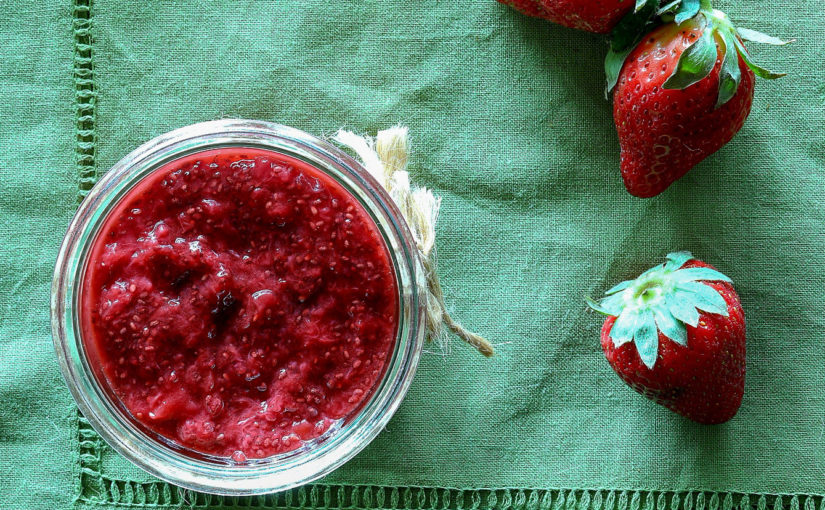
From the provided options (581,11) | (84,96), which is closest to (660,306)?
(581,11)

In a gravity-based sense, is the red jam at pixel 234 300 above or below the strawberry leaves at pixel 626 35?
below

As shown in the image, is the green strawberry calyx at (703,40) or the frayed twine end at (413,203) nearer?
the green strawberry calyx at (703,40)

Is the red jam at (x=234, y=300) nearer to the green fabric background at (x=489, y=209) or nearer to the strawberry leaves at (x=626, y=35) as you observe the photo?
the green fabric background at (x=489, y=209)

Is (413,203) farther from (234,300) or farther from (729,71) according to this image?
(729,71)

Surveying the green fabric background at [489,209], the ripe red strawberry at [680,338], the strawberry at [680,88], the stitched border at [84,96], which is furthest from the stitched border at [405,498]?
the strawberry at [680,88]

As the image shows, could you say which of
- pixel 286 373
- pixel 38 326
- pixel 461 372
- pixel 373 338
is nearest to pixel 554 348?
pixel 461 372

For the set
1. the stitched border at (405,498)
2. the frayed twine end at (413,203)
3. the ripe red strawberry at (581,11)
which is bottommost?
the stitched border at (405,498)
